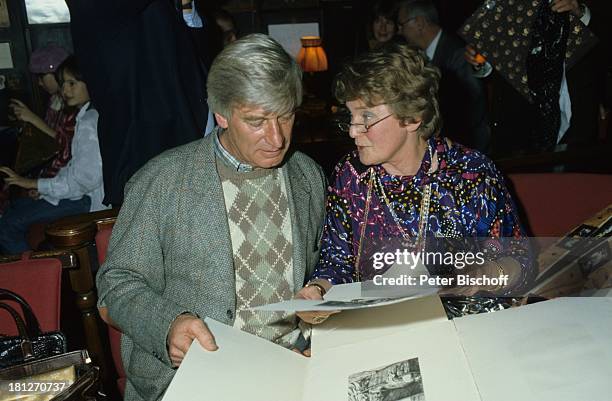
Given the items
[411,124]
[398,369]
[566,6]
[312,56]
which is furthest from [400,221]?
[312,56]

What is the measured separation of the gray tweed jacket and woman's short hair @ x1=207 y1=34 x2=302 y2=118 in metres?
0.23

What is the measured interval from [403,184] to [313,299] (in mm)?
571

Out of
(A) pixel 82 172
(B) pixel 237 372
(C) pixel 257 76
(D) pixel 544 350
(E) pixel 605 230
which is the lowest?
(A) pixel 82 172

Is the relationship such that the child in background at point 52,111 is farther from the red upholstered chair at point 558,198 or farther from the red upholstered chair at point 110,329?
the red upholstered chair at point 558,198

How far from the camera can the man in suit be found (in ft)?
12.5

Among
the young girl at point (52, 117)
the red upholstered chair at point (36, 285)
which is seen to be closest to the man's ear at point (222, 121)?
the red upholstered chair at point (36, 285)

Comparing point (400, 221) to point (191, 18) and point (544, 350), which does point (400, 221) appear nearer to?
point (544, 350)

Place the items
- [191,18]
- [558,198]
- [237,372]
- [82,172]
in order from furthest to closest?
1. [82,172]
2. [191,18]
3. [558,198]
4. [237,372]

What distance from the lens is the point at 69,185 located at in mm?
3154

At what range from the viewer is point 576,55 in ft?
9.30

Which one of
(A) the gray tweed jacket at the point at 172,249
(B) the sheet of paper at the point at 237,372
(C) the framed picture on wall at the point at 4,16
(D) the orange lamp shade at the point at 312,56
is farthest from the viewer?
(D) the orange lamp shade at the point at 312,56

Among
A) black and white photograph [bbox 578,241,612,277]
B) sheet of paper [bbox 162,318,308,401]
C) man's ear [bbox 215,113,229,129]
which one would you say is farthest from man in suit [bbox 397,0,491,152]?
sheet of paper [bbox 162,318,308,401]

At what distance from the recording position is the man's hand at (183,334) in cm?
110

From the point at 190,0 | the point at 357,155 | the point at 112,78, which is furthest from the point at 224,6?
the point at 357,155
